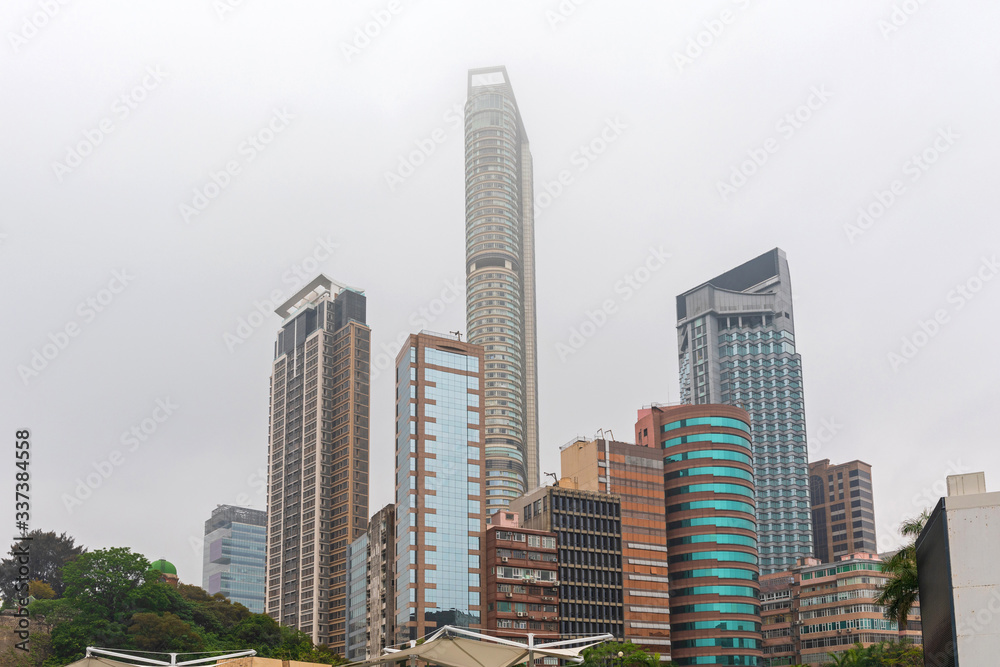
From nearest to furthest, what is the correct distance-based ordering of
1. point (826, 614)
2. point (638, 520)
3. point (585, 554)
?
point (585, 554) < point (638, 520) < point (826, 614)

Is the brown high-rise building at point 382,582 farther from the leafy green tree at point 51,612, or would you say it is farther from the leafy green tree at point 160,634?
the leafy green tree at point 51,612

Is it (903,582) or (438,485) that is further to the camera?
(438,485)

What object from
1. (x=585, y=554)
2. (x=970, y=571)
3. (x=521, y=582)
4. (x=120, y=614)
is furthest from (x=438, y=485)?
(x=970, y=571)

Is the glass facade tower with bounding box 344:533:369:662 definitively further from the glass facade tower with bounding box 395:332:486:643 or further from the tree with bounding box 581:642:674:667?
the tree with bounding box 581:642:674:667

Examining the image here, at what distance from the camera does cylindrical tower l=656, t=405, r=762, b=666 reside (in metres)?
136

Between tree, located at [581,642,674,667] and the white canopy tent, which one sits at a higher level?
the white canopy tent

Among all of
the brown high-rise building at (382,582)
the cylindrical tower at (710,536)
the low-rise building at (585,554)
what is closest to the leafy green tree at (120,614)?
the brown high-rise building at (382,582)

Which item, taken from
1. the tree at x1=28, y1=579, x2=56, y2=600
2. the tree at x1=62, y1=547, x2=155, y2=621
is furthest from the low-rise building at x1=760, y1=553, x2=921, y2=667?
the tree at x1=28, y1=579, x2=56, y2=600

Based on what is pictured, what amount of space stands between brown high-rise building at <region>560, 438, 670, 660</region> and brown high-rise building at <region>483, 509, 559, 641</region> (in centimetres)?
1236

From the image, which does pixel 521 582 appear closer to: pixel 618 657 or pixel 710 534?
pixel 710 534

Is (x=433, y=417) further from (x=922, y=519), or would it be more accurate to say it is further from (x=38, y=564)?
(x=922, y=519)

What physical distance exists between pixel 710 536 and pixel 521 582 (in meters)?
28.9

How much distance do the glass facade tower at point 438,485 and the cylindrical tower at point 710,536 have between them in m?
29.0

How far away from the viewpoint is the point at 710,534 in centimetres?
13912
